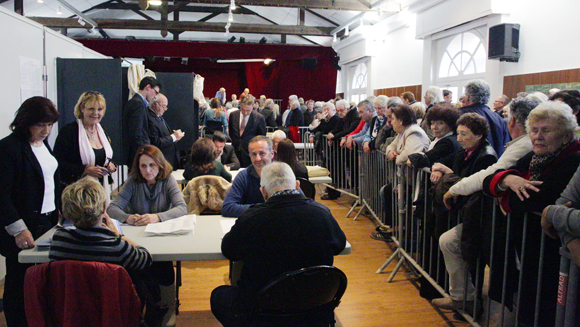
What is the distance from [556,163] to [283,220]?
4.07 ft

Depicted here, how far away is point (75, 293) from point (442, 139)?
259 centimetres

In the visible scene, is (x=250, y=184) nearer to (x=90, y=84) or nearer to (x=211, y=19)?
(x=90, y=84)

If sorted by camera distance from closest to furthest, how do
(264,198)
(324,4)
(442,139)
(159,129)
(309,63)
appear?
(264,198)
(442,139)
(159,129)
(324,4)
(309,63)

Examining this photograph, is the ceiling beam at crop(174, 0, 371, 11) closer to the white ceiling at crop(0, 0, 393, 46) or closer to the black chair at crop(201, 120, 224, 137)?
the white ceiling at crop(0, 0, 393, 46)

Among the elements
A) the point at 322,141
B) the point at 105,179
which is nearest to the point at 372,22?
the point at 322,141

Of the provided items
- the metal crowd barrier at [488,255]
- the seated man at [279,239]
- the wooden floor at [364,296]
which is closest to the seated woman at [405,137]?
the metal crowd barrier at [488,255]

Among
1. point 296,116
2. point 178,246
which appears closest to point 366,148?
point 178,246

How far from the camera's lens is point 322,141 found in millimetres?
6758

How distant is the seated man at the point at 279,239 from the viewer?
69.7 inches

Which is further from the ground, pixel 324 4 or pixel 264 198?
pixel 324 4

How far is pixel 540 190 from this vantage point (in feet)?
6.28

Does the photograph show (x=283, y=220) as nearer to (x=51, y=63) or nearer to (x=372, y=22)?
(x=51, y=63)

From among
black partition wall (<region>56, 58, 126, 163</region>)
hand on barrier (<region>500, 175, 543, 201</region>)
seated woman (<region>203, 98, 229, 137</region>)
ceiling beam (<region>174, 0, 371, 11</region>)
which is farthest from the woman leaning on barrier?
ceiling beam (<region>174, 0, 371, 11</region>)

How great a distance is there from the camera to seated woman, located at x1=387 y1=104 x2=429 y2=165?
3781mm
